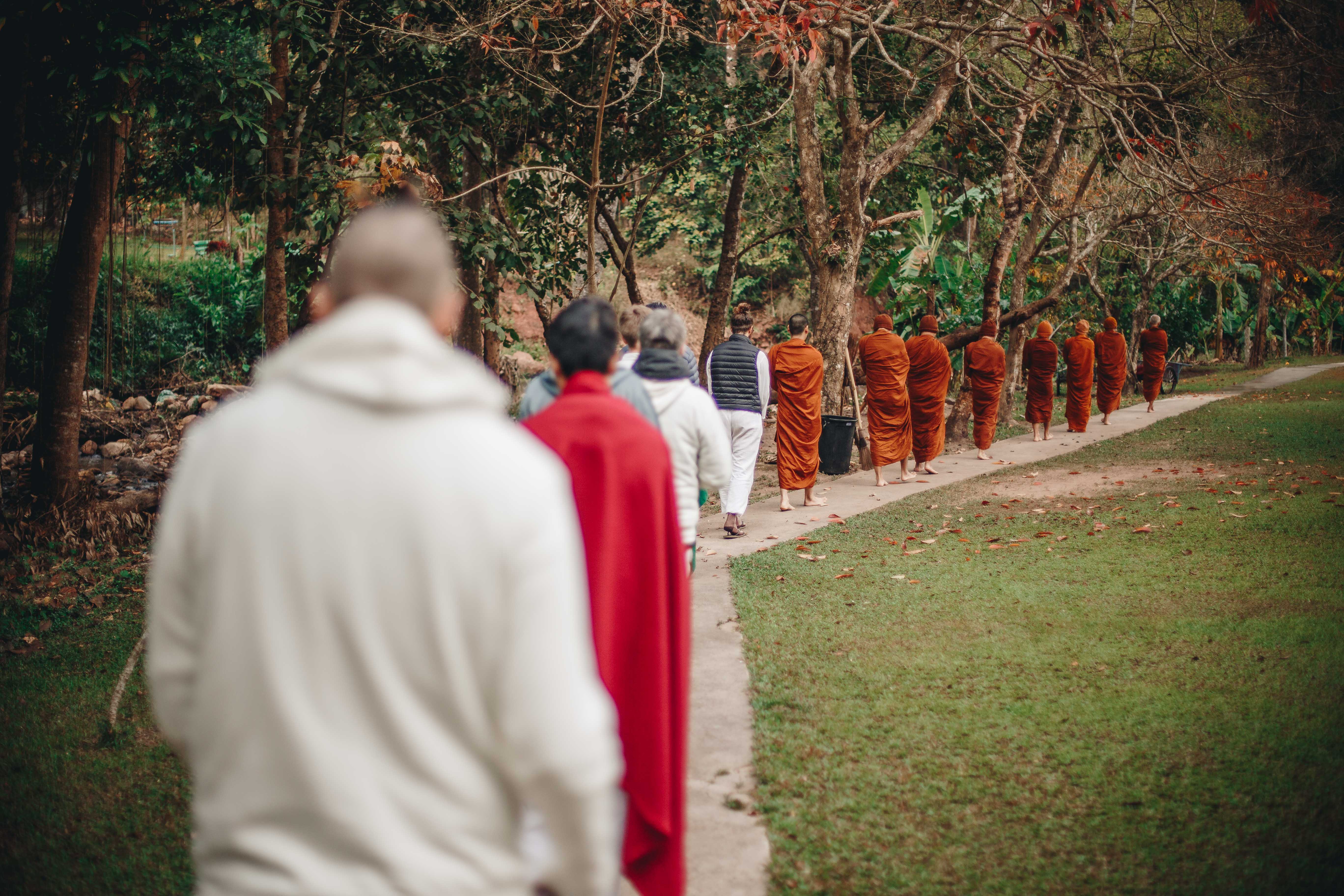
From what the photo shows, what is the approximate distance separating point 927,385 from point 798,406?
316 cm

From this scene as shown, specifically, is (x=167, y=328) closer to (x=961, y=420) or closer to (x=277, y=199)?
(x=277, y=199)

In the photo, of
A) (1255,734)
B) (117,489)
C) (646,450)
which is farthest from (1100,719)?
(117,489)

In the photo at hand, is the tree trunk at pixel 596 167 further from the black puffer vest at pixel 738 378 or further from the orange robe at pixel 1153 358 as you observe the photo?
the orange robe at pixel 1153 358

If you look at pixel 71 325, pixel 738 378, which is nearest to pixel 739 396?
pixel 738 378

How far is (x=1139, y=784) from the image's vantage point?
4238 millimetres

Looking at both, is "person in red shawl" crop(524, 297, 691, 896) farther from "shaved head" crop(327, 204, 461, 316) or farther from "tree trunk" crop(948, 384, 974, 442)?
"tree trunk" crop(948, 384, 974, 442)

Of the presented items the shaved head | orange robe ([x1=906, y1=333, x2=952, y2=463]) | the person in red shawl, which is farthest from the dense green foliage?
the shaved head

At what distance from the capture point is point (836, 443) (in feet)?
41.6

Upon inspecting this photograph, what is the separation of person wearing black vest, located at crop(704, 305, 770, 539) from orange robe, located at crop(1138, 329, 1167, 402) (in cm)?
1255

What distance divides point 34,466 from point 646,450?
29.6 feet

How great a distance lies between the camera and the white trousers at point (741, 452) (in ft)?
31.1

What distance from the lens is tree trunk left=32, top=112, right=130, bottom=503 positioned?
29.8 feet

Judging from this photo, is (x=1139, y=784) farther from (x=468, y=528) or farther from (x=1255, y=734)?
(x=468, y=528)

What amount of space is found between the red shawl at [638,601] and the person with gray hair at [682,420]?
1735 millimetres
